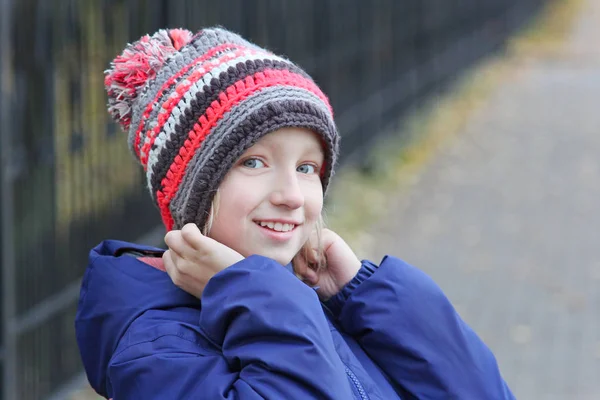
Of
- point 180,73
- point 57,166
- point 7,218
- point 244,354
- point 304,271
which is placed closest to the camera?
point 244,354

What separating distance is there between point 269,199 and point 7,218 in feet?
Result: 7.17

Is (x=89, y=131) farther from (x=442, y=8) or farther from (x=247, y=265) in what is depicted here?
(x=442, y=8)

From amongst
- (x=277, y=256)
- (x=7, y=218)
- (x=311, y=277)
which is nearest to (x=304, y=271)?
(x=311, y=277)

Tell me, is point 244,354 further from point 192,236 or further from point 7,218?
point 7,218

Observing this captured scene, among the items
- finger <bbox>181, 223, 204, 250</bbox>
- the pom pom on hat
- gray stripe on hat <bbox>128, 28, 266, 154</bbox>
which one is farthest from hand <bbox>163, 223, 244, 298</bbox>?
the pom pom on hat

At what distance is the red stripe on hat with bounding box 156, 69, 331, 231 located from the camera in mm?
1921

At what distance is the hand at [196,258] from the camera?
→ 1.86 m

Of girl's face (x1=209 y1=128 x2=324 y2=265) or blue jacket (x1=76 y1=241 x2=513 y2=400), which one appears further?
girl's face (x1=209 y1=128 x2=324 y2=265)

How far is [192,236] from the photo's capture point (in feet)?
6.16

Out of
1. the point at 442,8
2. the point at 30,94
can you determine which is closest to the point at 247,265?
the point at 30,94

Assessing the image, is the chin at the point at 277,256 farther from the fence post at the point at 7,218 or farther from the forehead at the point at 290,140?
the fence post at the point at 7,218

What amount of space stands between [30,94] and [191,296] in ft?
7.28

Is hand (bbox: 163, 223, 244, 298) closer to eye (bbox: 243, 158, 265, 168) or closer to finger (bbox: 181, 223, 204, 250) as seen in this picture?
finger (bbox: 181, 223, 204, 250)

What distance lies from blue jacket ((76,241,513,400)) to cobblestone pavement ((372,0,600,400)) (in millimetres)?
3098
